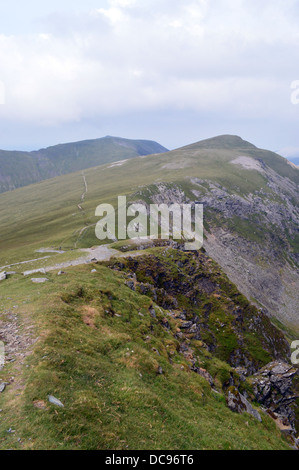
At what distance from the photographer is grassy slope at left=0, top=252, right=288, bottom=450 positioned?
507 inches

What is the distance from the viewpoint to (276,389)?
3850 centimetres

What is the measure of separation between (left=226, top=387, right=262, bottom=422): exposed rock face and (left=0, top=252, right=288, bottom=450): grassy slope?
94 centimetres

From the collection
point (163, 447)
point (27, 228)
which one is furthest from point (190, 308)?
point (27, 228)

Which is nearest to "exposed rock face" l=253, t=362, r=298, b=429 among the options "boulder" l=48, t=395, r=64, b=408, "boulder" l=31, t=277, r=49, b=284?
"boulder" l=48, t=395, r=64, b=408

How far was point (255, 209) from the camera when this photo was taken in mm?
198500

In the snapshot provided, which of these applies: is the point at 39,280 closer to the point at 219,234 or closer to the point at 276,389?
the point at 276,389

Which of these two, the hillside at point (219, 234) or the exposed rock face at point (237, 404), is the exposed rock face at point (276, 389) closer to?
the exposed rock face at point (237, 404)

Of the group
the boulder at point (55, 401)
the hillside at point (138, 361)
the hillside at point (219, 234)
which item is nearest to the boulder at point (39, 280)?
the hillside at point (138, 361)

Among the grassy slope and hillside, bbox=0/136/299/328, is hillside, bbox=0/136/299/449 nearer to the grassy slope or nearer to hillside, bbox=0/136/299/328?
the grassy slope

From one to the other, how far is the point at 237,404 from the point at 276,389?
18.3 meters

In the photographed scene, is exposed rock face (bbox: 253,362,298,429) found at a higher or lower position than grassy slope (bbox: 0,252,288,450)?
lower

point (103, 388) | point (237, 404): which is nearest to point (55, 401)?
point (103, 388)
